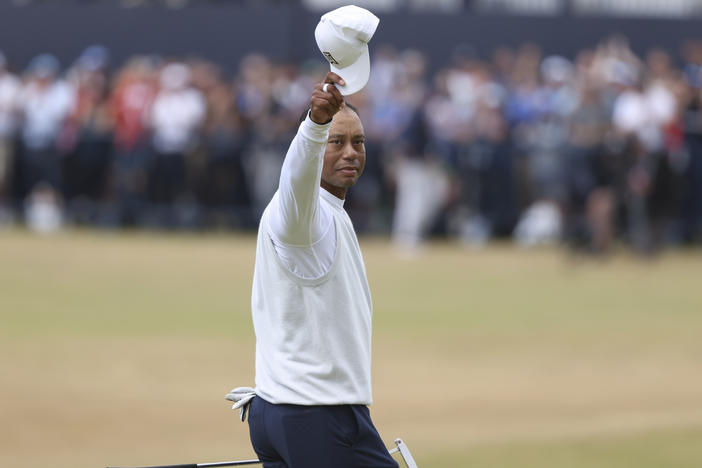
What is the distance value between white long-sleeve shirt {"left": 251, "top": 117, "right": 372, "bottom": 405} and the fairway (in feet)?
12.1

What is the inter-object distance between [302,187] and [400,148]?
1417 centimetres

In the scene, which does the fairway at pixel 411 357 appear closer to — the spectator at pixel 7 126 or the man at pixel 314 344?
the spectator at pixel 7 126

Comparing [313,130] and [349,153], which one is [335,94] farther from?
[349,153]

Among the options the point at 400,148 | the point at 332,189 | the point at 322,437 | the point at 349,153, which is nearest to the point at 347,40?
the point at 349,153

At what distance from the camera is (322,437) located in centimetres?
400

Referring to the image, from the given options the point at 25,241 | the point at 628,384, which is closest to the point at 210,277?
the point at 25,241

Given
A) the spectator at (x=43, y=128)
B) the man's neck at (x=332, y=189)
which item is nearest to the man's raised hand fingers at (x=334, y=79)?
the man's neck at (x=332, y=189)

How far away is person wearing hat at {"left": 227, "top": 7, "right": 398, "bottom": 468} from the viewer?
3.93 meters

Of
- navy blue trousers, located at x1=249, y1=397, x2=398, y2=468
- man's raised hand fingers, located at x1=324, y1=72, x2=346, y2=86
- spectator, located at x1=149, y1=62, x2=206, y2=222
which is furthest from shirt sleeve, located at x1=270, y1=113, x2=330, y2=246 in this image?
spectator, located at x1=149, y1=62, x2=206, y2=222

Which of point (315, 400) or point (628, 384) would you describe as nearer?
point (315, 400)

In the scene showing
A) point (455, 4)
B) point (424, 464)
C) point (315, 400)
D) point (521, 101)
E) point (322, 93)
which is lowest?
point (424, 464)

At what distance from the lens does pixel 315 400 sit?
13.1ft

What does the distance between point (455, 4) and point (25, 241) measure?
942cm

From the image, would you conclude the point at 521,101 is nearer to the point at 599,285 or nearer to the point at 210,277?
the point at 599,285
